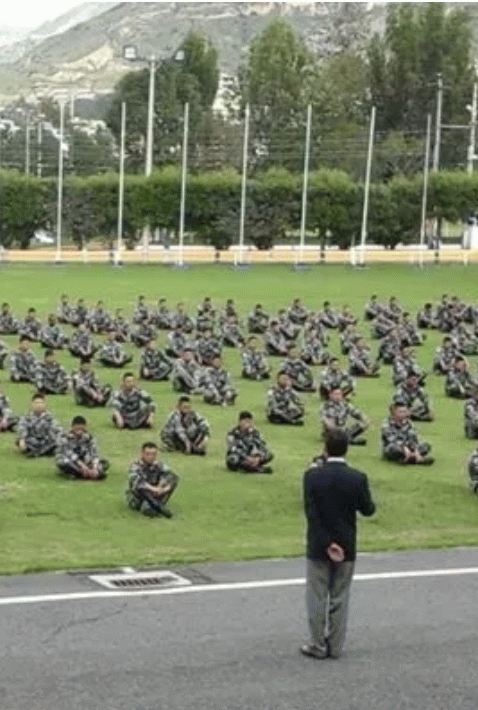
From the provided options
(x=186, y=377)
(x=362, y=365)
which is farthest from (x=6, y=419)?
(x=362, y=365)

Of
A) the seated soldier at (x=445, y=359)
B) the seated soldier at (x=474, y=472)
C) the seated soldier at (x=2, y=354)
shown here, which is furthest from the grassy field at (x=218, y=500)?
the seated soldier at (x=2, y=354)

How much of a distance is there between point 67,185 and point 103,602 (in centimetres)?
5819

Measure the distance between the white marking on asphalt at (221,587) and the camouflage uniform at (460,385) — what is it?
1414cm

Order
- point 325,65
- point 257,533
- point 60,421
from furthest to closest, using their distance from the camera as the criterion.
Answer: point 325,65 → point 60,421 → point 257,533

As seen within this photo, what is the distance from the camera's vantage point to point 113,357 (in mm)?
31719

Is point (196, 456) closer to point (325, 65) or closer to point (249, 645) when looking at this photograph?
point (249, 645)

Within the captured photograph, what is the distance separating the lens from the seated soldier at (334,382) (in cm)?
2712

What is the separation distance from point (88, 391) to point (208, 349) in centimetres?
593

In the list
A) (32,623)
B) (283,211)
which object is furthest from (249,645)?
(283,211)

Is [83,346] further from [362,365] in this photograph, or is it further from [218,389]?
[218,389]

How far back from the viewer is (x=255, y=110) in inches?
3620

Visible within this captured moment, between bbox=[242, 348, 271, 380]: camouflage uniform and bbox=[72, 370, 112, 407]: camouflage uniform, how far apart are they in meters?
5.09

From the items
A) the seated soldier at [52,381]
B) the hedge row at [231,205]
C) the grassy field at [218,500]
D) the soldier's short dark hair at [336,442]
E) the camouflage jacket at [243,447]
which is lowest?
the grassy field at [218,500]

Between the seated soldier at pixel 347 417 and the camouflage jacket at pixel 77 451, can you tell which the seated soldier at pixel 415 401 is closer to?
the seated soldier at pixel 347 417
